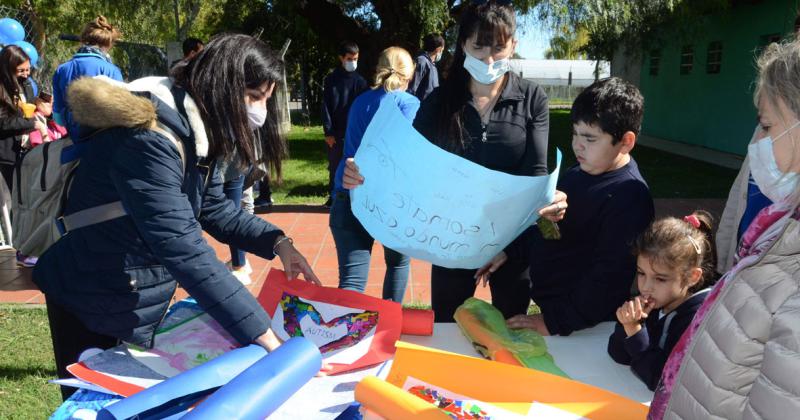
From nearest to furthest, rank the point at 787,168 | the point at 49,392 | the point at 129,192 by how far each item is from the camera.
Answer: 1. the point at 787,168
2. the point at 129,192
3. the point at 49,392

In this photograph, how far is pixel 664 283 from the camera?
1.57 meters

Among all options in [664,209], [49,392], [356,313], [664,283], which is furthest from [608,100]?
[664,209]

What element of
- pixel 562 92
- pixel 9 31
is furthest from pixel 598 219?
pixel 562 92

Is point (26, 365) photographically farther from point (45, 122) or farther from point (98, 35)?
point (45, 122)

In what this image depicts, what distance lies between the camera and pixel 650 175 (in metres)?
9.68

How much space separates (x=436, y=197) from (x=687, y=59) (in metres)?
14.6

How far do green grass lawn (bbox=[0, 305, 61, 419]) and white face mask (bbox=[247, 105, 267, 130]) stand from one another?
1.93m

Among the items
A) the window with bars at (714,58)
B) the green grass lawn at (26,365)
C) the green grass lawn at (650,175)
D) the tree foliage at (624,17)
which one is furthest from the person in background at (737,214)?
the window with bars at (714,58)

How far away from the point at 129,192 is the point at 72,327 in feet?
1.72

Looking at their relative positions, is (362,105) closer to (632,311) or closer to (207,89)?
(207,89)

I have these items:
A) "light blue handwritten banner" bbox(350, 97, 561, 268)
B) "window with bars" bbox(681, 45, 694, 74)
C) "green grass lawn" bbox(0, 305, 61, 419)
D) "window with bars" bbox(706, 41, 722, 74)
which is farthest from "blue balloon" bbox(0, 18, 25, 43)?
"window with bars" bbox(681, 45, 694, 74)

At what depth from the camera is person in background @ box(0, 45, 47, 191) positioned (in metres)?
4.52

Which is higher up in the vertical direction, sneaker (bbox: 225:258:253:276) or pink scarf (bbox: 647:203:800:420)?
pink scarf (bbox: 647:203:800:420)

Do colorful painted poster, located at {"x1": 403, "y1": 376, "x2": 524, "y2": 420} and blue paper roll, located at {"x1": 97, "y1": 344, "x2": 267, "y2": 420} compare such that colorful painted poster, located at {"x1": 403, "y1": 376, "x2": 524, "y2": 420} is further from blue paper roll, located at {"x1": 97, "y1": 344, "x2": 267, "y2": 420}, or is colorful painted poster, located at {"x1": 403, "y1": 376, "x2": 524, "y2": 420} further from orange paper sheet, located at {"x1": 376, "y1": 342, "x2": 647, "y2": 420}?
blue paper roll, located at {"x1": 97, "y1": 344, "x2": 267, "y2": 420}
